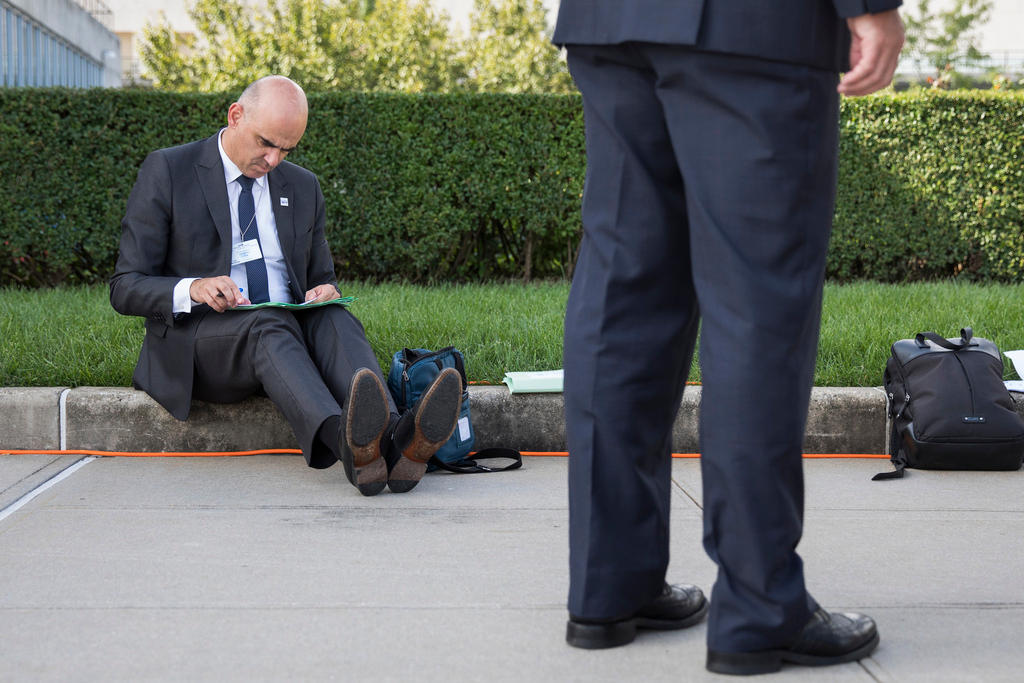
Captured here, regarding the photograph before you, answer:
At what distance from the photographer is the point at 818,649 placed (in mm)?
2182

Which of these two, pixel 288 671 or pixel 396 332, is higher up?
pixel 396 332

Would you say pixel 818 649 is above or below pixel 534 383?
below

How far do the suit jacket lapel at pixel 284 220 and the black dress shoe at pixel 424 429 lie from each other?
972 millimetres

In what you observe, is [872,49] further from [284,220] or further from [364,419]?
[284,220]

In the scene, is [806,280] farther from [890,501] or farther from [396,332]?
[396,332]

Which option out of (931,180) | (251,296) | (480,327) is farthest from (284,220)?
(931,180)

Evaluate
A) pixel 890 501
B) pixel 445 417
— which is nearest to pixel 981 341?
pixel 890 501

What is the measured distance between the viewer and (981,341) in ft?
14.5

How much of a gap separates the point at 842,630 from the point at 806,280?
0.72 m

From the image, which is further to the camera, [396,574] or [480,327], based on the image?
[480,327]

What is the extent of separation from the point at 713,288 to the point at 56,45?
3125cm

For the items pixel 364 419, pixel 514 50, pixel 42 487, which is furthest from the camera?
pixel 514 50

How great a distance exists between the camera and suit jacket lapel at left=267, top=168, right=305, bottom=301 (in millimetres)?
4387

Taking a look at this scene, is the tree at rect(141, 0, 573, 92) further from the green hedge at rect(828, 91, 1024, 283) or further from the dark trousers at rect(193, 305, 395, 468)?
the dark trousers at rect(193, 305, 395, 468)
